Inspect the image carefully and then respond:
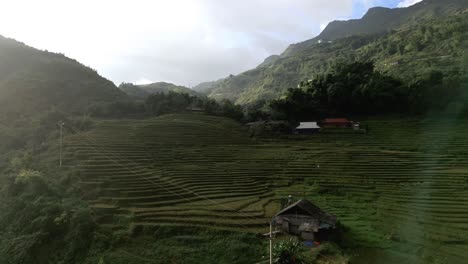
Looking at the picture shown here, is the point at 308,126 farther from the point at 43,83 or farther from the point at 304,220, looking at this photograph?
the point at 43,83

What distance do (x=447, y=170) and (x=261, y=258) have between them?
19008 mm

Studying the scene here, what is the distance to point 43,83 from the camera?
57.4 metres

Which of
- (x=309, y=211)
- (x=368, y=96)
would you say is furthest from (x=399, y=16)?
(x=309, y=211)

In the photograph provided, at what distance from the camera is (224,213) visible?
20484mm

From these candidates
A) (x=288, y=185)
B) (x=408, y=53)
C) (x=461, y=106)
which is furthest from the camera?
(x=408, y=53)

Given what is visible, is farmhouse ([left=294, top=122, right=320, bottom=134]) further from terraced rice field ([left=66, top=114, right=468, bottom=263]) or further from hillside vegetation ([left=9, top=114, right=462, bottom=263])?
terraced rice field ([left=66, top=114, right=468, bottom=263])

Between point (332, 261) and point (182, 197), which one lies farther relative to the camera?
point (182, 197)

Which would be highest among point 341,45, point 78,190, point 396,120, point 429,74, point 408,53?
point 341,45

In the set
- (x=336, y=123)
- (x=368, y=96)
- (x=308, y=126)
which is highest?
(x=368, y=96)

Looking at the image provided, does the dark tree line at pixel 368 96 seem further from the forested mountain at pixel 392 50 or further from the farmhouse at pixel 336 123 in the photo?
the forested mountain at pixel 392 50

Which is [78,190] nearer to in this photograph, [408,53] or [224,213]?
[224,213]

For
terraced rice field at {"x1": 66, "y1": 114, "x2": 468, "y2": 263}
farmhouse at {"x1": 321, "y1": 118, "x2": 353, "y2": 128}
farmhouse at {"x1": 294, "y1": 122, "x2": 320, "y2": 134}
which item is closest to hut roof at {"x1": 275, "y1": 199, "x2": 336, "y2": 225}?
terraced rice field at {"x1": 66, "y1": 114, "x2": 468, "y2": 263}

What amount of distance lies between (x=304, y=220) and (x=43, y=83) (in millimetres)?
53118

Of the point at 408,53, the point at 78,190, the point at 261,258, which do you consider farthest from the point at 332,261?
the point at 408,53
